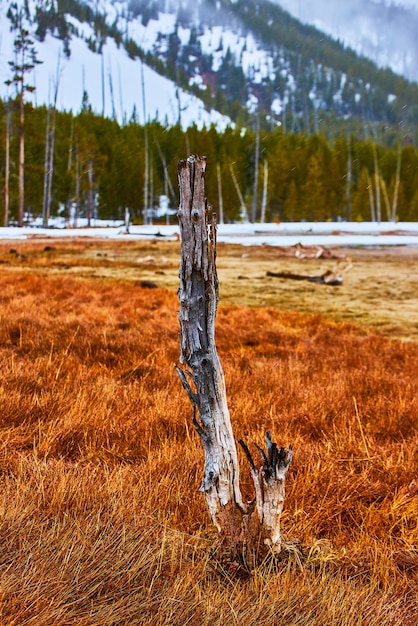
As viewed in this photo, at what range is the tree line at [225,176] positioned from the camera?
1933 inches

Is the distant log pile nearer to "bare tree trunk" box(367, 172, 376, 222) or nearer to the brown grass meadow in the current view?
the brown grass meadow

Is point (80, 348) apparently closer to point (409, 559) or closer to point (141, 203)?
point (409, 559)

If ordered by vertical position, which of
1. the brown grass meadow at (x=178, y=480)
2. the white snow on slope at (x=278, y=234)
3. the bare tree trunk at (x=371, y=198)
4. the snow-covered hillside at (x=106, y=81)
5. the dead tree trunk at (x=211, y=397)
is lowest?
the brown grass meadow at (x=178, y=480)

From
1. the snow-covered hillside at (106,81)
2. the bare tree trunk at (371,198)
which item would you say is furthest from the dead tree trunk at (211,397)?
the snow-covered hillside at (106,81)

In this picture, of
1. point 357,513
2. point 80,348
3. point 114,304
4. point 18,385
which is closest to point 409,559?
point 357,513

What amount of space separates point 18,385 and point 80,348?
1.47m

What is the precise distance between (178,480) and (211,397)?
0.77 metres

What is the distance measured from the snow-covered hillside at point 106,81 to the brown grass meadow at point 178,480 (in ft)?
442

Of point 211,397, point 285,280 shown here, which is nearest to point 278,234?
point 285,280

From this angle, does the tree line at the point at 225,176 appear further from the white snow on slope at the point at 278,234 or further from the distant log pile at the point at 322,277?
the distant log pile at the point at 322,277

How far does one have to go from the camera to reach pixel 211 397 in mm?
1954

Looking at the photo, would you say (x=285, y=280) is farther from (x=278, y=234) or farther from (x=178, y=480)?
(x=278, y=234)

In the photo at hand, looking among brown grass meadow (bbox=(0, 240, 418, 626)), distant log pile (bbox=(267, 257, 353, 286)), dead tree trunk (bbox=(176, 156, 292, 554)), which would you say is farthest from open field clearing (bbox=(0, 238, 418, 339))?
dead tree trunk (bbox=(176, 156, 292, 554))

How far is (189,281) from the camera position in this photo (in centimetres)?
185
